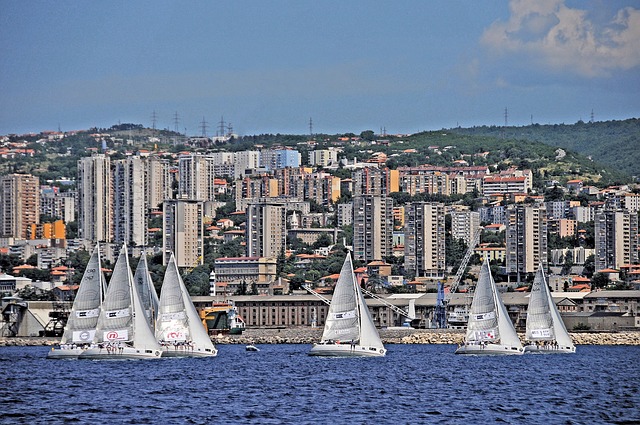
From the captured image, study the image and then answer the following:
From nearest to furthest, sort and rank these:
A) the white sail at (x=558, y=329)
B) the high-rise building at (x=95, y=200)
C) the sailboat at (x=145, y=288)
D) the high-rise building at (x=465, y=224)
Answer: the white sail at (x=558, y=329), the sailboat at (x=145, y=288), the high-rise building at (x=95, y=200), the high-rise building at (x=465, y=224)

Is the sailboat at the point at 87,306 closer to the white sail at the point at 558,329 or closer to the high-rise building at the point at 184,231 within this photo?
the white sail at the point at 558,329

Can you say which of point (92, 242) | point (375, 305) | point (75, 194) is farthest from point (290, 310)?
point (75, 194)

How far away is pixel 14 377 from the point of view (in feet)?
136

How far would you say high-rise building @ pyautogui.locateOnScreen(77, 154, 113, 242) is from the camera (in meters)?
128

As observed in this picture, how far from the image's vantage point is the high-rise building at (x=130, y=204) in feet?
415

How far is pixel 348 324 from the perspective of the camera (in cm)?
4869

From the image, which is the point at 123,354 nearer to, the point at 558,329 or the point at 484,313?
the point at 484,313

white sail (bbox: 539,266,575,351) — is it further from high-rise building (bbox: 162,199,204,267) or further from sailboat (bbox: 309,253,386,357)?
high-rise building (bbox: 162,199,204,267)

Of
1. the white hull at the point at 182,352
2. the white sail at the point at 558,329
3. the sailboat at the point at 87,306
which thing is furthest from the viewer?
the white sail at the point at 558,329

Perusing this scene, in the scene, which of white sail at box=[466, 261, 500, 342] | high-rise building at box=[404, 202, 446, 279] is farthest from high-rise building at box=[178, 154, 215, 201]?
white sail at box=[466, 261, 500, 342]

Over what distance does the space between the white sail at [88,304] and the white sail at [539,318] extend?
1882 cm

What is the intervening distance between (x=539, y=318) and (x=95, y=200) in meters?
80.0

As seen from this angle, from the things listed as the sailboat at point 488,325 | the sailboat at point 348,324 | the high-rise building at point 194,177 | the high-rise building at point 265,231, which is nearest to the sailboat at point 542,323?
the sailboat at point 488,325

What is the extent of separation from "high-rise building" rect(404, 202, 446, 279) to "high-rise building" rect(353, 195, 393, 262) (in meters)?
3.75
